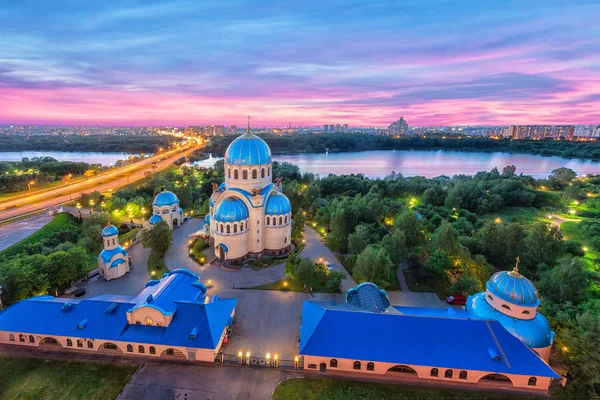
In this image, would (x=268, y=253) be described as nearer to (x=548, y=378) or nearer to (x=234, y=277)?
(x=234, y=277)

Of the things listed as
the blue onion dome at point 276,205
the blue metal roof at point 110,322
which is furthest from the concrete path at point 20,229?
the blue onion dome at point 276,205

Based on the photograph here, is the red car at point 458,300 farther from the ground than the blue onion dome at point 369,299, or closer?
closer

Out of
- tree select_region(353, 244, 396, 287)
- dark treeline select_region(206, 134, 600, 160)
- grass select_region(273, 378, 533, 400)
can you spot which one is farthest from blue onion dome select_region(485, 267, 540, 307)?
dark treeline select_region(206, 134, 600, 160)

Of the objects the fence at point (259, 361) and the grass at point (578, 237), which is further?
the grass at point (578, 237)

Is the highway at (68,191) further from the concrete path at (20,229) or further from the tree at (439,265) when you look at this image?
the tree at (439,265)

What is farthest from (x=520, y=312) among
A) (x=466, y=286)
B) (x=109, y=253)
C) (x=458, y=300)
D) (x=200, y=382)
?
(x=109, y=253)

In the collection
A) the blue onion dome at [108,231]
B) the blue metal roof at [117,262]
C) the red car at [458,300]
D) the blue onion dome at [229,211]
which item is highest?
the blue onion dome at [229,211]

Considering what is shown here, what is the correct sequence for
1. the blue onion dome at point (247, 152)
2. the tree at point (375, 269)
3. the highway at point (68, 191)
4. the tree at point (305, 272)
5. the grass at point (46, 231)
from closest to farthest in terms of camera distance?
the tree at point (375, 269), the tree at point (305, 272), the blue onion dome at point (247, 152), the grass at point (46, 231), the highway at point (68, 191)
